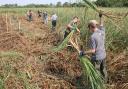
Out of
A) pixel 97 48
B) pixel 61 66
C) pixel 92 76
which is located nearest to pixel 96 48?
pixel 97 48

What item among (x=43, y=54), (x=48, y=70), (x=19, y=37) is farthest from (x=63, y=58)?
(x=19, y=37)

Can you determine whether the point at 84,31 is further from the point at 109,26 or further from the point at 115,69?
the point at 115,69

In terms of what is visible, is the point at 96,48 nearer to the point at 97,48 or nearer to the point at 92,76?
the point at 97,48

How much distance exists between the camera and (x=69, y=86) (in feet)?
24.3

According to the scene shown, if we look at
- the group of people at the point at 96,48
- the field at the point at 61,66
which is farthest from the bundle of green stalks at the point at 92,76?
the field at the point at 61,66

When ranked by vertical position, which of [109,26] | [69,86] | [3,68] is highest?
[109,26]

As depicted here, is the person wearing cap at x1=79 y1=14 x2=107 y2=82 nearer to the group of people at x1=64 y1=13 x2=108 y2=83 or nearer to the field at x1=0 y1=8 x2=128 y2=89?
the group of people at x1=64 y1=13 x2=108 y2=83

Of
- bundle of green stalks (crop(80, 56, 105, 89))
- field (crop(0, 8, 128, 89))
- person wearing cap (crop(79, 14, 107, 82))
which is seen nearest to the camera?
bundle of green stalks (crop(80, 56, 105, 89))

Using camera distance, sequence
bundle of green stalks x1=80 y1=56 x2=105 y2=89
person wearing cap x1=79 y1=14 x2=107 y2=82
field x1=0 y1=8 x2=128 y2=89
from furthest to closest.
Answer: field x1=0 y1=8 x2=128 y2=89 → person wearing cap x1=79 y1=14 x2=107 y2=82 → bundle of green stalks x1=80 y1=56 x2=105 y2=89

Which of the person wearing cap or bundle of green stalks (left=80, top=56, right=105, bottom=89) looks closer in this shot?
bundle of green stalks (left=80, top=56, right=105, bottom=89)

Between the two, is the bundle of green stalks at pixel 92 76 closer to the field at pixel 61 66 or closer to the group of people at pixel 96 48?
the group of people at pixel 96 48

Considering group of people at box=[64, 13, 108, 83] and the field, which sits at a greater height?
group of people at box=[64, 13, 108, 83]

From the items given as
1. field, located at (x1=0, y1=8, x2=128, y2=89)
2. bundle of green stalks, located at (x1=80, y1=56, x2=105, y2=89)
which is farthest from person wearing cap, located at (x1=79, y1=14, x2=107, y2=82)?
field, located at (x1=0, y1=8, x2=128, y2=89)

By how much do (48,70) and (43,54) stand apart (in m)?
1.92
